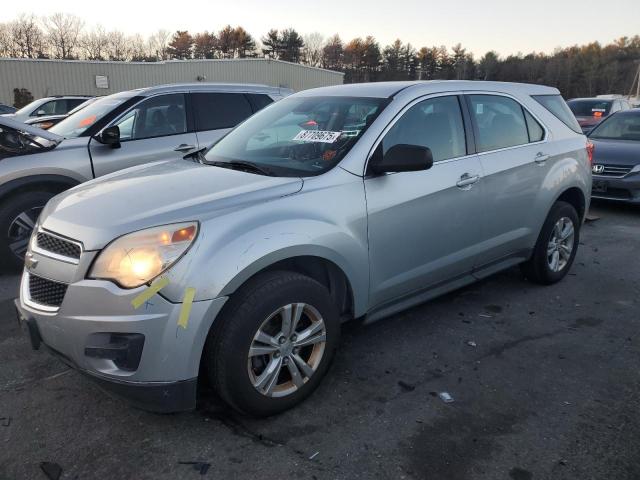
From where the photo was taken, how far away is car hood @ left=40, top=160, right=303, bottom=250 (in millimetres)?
2457

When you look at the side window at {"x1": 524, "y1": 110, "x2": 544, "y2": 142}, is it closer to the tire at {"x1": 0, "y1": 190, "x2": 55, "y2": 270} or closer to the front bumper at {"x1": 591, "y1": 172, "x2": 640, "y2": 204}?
the front bumper at {"x1": 591, "y1": 172, "x2": 640, "y2": 204}

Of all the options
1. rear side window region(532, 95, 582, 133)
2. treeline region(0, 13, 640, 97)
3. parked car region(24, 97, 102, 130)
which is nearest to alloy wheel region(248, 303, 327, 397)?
rear side window region(532, 95, 582, 133)

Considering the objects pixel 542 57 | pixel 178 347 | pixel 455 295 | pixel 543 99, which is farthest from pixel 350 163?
pixel 542 57

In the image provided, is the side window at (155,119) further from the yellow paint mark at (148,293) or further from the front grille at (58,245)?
the yellow paint mark at (148,293)

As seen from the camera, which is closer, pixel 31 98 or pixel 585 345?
pixel 585 345

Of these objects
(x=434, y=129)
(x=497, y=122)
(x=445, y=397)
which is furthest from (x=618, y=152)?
(x=445, y=397)

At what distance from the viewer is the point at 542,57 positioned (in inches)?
3211

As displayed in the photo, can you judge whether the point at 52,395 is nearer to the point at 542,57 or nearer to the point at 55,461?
the point at 55,461

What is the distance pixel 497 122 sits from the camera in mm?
4074

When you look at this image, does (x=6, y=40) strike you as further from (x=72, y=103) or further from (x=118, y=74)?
(x=72, y=103)

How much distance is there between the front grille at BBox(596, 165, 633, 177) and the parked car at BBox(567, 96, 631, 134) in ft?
22.3

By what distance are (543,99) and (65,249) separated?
4074mm

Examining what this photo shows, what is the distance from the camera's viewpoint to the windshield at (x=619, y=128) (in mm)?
8898

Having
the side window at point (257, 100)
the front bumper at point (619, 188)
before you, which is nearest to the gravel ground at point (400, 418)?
the side window at point (257, 100)
